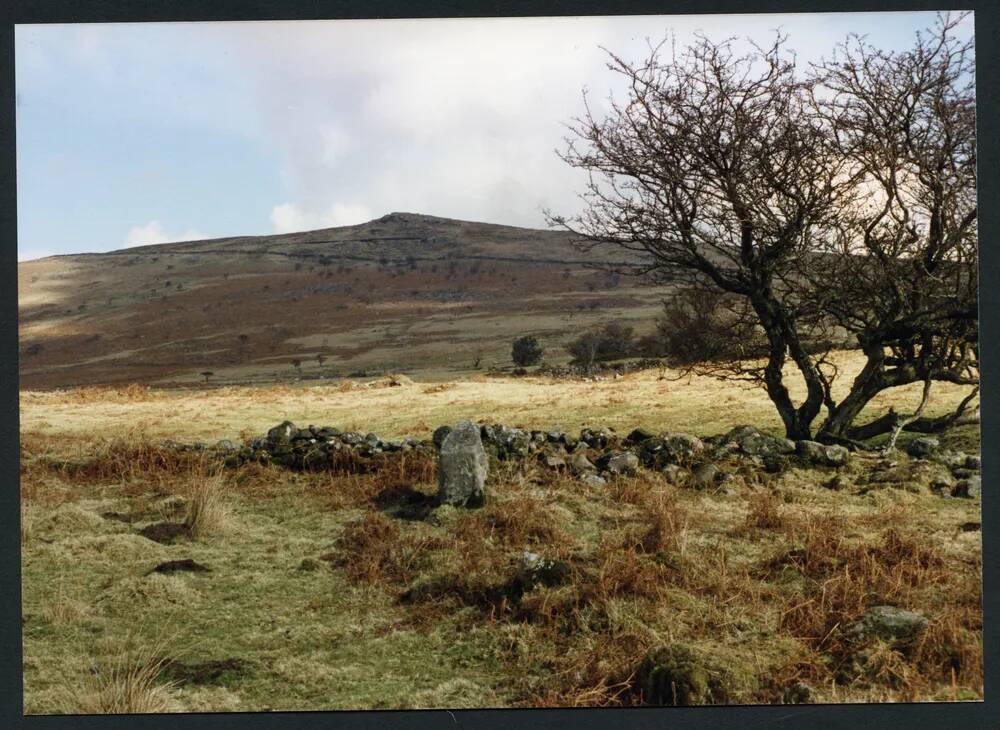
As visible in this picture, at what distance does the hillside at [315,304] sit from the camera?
41.0 m

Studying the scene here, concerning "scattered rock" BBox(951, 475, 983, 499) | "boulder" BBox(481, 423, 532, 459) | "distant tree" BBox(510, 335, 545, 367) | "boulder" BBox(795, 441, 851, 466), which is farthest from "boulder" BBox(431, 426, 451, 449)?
"distant tree" BBox(510, 335, 545, 367)

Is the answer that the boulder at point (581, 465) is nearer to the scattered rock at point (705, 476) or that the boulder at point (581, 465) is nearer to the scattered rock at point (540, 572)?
the scattered rock at point (705, 476)

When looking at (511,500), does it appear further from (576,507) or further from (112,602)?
(112,602)

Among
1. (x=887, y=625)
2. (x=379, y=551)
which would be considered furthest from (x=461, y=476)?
(x=887, y=625)

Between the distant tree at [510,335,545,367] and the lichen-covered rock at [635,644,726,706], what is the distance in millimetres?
26225

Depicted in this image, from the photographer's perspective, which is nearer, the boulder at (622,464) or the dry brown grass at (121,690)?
the dry brown grass at (121,690)

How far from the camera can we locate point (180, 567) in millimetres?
7598

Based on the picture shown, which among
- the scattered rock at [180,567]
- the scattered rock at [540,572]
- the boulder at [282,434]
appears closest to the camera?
the scattered rock at [540,572]

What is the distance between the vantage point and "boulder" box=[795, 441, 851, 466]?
9.66m

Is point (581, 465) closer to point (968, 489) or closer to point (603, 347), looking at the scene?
point (968, 489)

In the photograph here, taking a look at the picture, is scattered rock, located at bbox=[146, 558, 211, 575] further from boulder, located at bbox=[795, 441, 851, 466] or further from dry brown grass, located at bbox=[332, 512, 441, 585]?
boulder, located at bbox=[795, 441, 851, 466]

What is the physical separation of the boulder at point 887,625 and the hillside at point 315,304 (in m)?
24.8

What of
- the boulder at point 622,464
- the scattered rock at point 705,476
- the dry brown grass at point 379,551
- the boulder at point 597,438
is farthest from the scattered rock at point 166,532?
the scattered rock at point 705,476

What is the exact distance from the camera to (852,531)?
304 inches
